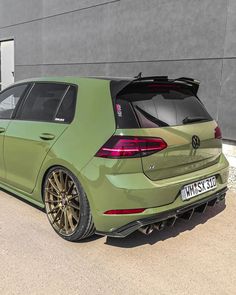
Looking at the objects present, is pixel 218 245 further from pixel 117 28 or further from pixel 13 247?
pixel 117 28

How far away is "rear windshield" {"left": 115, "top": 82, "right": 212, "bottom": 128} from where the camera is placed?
3111 millimetres

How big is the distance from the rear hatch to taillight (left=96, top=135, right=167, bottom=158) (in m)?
0.04

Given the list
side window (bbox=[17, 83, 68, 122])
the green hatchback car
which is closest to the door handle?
the green hatchback car

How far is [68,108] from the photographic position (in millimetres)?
3545

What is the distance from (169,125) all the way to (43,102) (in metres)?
1.43

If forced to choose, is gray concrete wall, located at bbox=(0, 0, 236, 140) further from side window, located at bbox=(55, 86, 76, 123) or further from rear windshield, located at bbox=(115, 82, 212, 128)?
side window, located at bbox=(55, 86, 76, 123)

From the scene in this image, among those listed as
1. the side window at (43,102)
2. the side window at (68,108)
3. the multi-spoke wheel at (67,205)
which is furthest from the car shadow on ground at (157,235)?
the side window at (43,102)

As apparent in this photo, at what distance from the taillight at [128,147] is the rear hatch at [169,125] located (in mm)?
37

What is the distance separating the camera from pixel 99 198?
10.0 ft

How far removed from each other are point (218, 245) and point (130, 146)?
1.37 m

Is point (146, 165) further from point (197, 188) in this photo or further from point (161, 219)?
point (197, 188)

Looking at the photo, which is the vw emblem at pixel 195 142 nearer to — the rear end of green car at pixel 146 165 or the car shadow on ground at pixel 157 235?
the rear end of green car at pixel 146 165

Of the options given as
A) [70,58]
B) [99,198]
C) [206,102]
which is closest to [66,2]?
[70,58]

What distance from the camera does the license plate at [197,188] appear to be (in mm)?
3270
